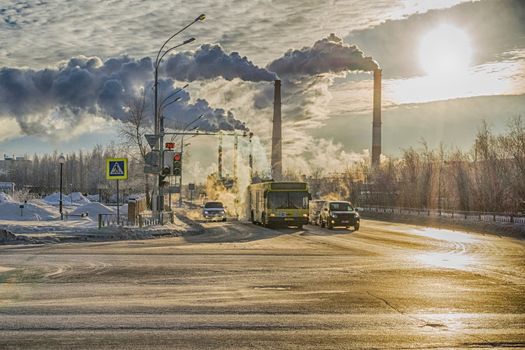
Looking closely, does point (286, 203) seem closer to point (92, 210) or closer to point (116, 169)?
point (116, 169)

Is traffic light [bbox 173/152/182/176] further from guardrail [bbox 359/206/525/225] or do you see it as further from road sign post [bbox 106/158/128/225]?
guardrail [bbox 359/206/525/225]

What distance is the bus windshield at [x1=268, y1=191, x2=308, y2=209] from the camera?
1711 inches

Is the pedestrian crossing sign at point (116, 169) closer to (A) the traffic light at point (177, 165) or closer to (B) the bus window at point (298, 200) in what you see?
(A) the traffic light at point (177, 165)

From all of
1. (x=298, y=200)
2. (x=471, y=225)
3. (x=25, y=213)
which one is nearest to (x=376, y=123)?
(x=471, y=225)

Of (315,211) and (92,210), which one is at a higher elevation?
(315,211)

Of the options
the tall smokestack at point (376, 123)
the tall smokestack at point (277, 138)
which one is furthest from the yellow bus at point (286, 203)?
the tall smokestack at point (376, 123)

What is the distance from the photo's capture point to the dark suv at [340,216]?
4325 cm

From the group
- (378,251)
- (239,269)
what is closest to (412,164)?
(378,251)

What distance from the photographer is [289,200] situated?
143 ft

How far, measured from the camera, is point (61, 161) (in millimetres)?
48094

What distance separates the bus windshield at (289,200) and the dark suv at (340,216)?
1.90 metres

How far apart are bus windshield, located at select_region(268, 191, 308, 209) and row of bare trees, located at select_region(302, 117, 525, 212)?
19.2 meters

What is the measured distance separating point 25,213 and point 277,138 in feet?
152

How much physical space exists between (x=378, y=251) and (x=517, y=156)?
39.7 meters
